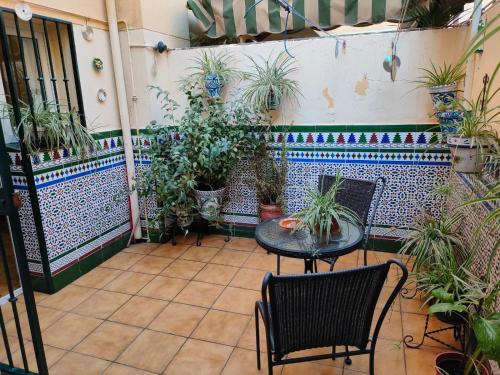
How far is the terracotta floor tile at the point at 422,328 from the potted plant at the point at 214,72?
250cm

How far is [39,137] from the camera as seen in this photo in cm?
269

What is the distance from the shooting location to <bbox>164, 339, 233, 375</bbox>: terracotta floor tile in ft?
6.53

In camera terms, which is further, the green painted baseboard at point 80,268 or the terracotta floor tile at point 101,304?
the green painted baseboard at point 80,268

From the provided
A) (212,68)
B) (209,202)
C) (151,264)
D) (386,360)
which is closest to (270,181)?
(209,202)

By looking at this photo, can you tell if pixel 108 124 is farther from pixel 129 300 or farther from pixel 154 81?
pixel 129 300

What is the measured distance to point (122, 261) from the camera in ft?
11.0

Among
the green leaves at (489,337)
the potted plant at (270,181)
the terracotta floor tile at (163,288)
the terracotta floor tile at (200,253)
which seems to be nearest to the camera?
the green leaves at (489,337)

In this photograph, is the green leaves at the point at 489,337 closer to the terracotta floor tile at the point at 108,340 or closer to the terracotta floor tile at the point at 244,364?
the terracotta floor tile at the point at 244,364

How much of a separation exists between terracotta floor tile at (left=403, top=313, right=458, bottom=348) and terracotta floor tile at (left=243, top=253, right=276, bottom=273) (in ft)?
3.65

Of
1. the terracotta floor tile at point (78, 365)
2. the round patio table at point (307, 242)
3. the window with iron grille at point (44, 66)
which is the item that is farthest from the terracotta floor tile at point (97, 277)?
the round patio table at point (307, 242)

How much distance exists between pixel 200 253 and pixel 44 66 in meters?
2.11

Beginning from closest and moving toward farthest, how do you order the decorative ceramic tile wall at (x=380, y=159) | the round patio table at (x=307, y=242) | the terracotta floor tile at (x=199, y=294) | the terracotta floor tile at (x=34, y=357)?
the round patio table at (x=307, y=242) → the terracotta floor tile at (x=34, y=357) → the terracotta floor tile at (x=199, y=294) → the decorative ceramic tile wall at (x=380, y=159)

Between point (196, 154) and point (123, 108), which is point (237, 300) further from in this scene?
point (123, 108)

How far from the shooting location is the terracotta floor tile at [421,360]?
1.94 metres
